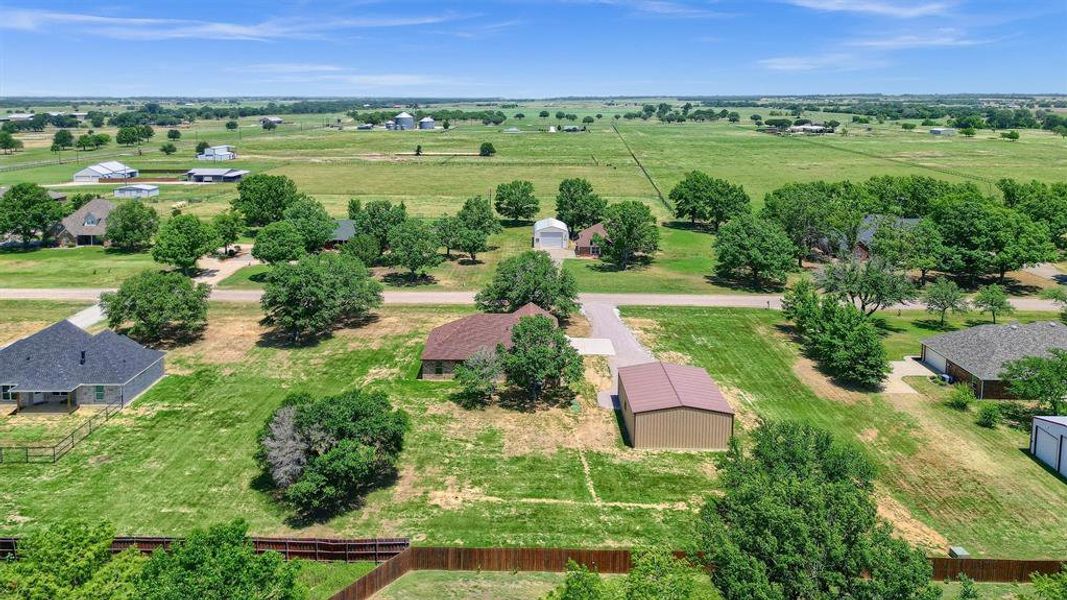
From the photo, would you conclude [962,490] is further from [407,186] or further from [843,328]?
[407,186]

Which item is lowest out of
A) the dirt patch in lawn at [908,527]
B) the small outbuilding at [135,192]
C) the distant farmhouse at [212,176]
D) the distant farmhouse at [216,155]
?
the dirt patch in lawn at [908,527]

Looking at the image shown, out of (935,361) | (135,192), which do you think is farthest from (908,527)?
(135,192)

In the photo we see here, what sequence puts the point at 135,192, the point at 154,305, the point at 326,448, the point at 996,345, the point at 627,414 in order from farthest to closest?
the point at 135,192 < the point at 154,305 < the point at 996,345 < the point at 627,414 < the point at 326,448

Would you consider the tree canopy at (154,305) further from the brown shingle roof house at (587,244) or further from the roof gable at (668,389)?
the brown shingle roof house at (587,244)

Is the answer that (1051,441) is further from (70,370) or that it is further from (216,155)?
(216,155)

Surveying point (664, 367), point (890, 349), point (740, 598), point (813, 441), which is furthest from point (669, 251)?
point (740, 598)

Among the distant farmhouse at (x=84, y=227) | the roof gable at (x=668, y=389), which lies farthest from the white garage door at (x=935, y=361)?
the distant farmhouse at (x=84, y=227)

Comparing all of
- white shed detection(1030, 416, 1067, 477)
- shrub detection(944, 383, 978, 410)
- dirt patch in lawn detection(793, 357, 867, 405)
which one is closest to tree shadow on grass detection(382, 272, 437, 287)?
dirt patch in lawn detection(793, 357, 867, 405)
